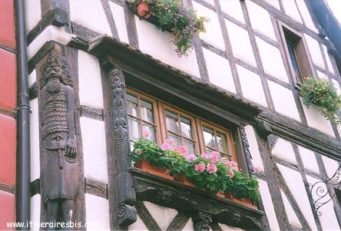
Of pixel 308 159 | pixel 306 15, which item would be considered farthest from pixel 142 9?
pixel 306 15

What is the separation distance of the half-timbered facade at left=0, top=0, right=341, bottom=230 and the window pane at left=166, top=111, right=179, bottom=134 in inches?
0.5

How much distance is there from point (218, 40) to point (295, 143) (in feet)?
5.52

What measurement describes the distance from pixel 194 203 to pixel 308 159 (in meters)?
2.84

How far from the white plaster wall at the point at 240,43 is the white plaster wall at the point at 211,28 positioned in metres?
0.23

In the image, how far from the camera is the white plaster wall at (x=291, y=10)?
10.2 metres

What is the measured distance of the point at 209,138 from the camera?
22.4ft

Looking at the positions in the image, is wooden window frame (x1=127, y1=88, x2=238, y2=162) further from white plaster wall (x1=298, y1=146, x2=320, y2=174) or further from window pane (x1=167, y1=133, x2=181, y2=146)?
white plaster wall (x1=298, y1=146, x2=320, y2=174)

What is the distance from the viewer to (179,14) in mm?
7074

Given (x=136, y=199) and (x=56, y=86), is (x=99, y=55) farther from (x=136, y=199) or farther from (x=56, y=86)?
(x=136, y=199)

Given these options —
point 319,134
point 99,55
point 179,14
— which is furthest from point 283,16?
point 99,55

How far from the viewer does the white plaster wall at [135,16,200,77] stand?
6.78 metres

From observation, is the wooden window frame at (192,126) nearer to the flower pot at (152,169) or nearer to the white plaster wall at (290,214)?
the flower pot at (152,169)

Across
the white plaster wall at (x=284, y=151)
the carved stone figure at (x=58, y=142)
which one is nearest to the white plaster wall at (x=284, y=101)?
the white plaster wall at (x=284, y=151)

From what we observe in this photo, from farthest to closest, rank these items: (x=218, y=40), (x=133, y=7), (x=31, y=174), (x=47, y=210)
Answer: (x=218, y=40) < (x=133, y=7) < (x=31, y=174) < (x=47, y=210)
